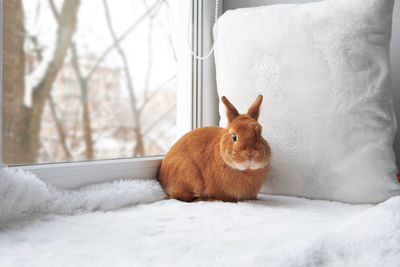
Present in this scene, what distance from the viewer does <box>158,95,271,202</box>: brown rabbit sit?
83 cm

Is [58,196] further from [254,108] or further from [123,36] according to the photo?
[123,36]

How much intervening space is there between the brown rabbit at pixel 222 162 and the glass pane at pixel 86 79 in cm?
37

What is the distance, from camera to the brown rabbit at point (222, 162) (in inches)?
32.5

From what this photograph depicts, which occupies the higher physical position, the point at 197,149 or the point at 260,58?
the point at 260,58

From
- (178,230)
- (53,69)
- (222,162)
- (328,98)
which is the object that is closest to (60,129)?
(53,69)

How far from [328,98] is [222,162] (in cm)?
33

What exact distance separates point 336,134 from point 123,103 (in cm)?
89

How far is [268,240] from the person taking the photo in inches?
21.4

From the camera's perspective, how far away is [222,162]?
2.89ft

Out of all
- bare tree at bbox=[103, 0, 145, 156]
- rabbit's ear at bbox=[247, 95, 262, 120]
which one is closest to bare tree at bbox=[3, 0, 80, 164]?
bare tree at bbox=[103, 0, 145, 156]

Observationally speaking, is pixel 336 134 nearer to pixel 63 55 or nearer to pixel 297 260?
pixel 297 260

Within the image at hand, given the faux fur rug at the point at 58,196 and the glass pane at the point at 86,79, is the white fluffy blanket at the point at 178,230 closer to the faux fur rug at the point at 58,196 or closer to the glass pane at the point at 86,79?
the faux fur rug at the point at 58,196

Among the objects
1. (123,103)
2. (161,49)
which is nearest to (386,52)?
(161,49)

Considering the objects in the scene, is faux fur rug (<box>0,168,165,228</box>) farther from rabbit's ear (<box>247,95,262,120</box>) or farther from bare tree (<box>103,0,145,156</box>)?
bare tree (<box>103,0,145,156</box>)
